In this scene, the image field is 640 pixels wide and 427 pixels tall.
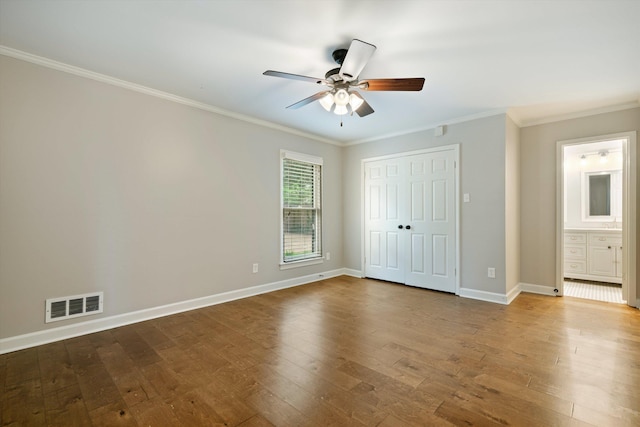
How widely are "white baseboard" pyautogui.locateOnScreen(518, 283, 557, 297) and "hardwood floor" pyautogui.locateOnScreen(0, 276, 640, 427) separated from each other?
0.76m

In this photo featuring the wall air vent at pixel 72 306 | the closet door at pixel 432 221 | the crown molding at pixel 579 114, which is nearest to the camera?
the wall air vent at pixel 72 306

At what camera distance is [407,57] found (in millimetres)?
2564

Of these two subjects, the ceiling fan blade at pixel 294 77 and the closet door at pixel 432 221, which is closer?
the ceiling fan blade at pixel 294 77

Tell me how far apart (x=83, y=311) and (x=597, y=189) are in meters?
7.88

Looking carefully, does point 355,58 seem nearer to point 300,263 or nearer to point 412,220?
point 412,220

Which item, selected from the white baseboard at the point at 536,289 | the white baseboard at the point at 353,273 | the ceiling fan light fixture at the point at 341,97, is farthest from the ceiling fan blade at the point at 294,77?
the white baseboard at the point at 536,289

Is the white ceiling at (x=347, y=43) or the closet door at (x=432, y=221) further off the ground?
the white ceiling at (x=347, y=43)

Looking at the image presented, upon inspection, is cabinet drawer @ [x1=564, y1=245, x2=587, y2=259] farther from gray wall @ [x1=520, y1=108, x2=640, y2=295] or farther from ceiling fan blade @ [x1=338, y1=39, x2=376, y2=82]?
ceiling fan blade @ [x1=338, y1=39, x2=376, y2=82]

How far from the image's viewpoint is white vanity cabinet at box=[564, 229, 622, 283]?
4688 mm

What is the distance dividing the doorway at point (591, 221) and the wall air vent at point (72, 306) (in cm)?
582

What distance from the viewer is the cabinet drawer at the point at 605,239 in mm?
4656

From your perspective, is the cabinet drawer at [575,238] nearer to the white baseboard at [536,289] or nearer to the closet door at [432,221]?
the white baseboard at [536,289]

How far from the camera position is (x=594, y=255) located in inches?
192

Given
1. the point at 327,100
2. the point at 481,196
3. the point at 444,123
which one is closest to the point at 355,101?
the point at 327,100
